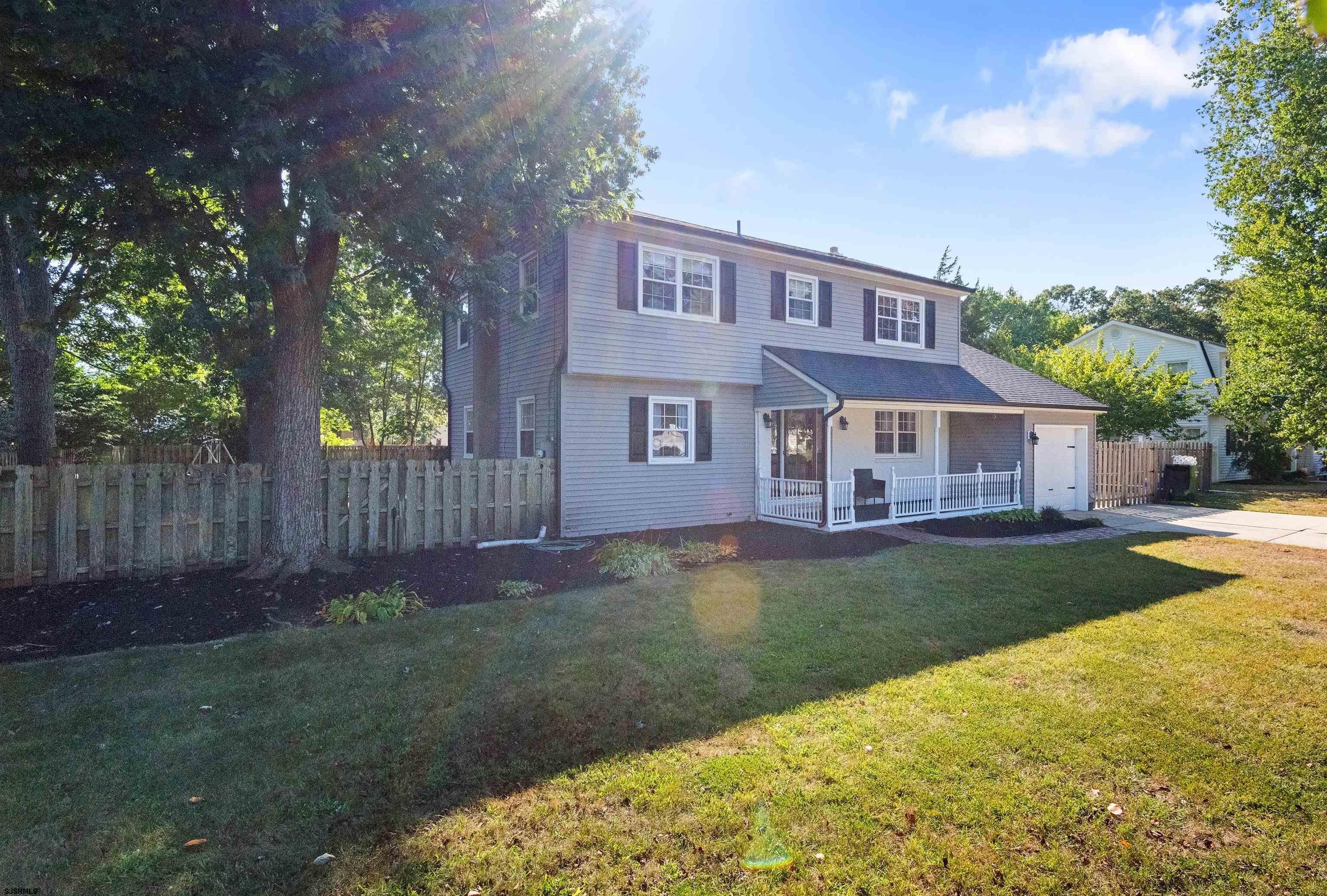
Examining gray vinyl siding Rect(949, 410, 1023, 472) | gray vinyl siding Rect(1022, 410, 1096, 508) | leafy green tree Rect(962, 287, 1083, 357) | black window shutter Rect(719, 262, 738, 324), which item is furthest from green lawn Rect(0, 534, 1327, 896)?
leafy green tree Rect(962, 287, 1083, 357)

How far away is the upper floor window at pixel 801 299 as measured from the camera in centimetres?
1359

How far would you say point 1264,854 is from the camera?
279 centimetres

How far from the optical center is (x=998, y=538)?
11.4 m

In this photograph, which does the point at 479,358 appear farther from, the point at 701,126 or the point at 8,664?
the point at 8,664

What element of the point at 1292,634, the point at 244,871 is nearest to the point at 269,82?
the point at 244,871

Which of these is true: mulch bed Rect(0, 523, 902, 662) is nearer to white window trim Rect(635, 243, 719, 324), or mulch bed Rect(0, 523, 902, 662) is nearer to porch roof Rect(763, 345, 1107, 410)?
porch roof Rect(763, 345, 1107, 410)

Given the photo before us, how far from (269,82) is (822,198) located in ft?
32.3

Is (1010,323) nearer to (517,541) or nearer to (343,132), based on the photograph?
(517,541)

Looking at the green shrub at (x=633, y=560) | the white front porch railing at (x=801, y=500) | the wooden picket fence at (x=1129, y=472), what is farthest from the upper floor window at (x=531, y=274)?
the wooden picket fence at (x=1129, y=472)

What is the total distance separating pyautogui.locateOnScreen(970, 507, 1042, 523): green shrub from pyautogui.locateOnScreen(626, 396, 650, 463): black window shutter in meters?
7.59

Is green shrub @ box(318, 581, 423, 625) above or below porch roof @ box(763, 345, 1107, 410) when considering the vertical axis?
below

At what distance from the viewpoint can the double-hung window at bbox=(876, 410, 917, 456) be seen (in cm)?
1559

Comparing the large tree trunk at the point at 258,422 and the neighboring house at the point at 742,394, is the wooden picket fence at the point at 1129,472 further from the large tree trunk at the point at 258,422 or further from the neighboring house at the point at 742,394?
the large tree trunk at the point at 258,422

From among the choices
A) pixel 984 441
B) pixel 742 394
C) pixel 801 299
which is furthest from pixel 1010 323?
pixel 742 394
